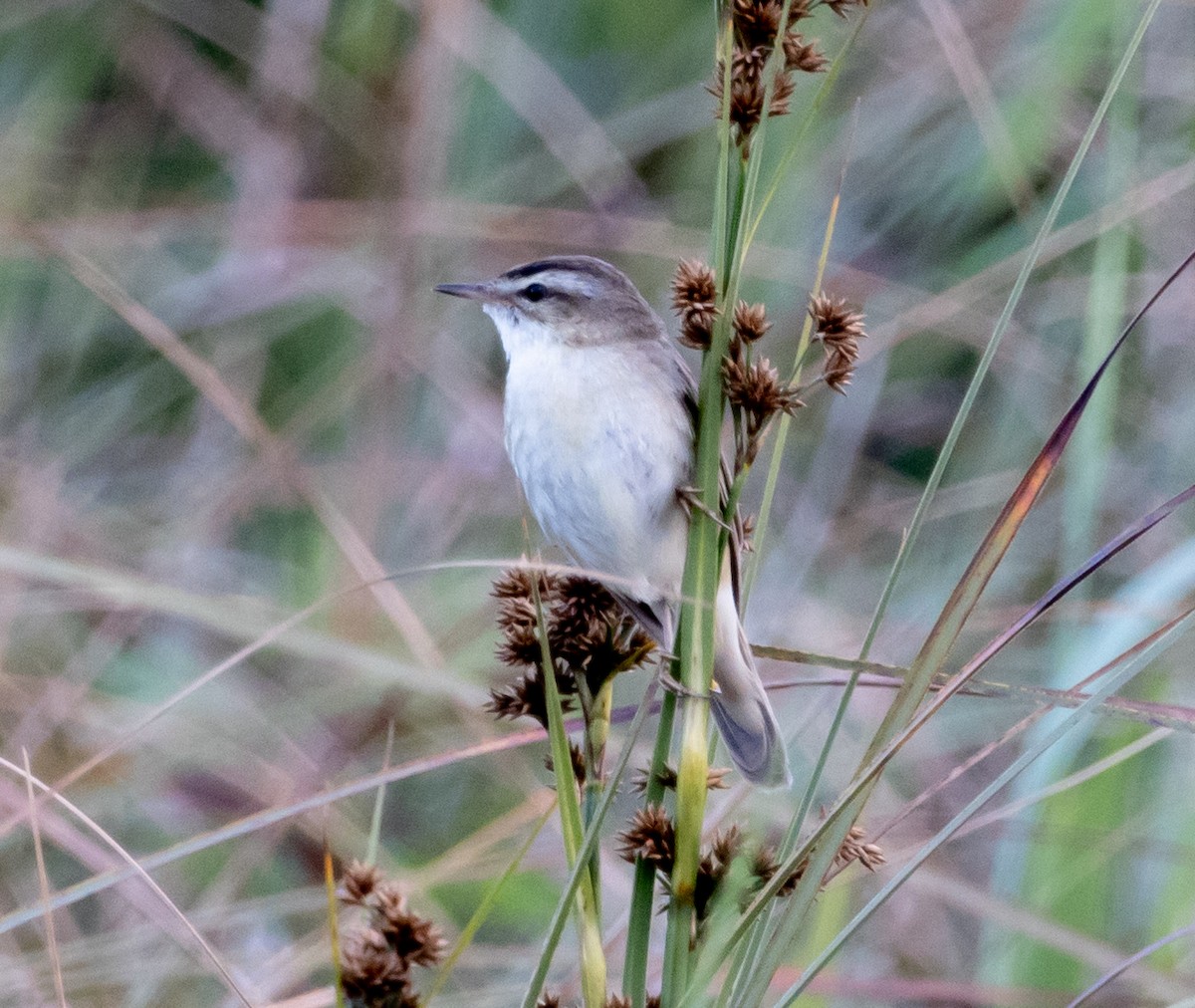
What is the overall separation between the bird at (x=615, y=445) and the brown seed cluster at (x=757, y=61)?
83 cm

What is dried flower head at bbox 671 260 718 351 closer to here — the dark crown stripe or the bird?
the bird

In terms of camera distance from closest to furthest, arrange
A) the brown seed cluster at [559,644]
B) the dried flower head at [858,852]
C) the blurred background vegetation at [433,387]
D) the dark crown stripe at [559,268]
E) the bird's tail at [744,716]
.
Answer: the dried flower head at [858,852], the brown seed cluster at [559,644], the bird's tail at [744,716], the dark crown stripe at [559,268], the blurred background vegetation at [433,387]

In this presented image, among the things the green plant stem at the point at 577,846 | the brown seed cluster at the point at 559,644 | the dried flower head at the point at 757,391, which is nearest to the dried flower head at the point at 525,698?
Answer: the brown seed cluster at the point at 559,644

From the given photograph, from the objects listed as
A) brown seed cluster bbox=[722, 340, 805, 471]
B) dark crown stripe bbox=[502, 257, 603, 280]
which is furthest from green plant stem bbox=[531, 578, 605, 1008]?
dark crown stripe bbox=[502, 257, 603, 280]

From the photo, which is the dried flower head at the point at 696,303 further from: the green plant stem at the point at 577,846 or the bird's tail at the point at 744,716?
the bird's tail at the point at 744,716

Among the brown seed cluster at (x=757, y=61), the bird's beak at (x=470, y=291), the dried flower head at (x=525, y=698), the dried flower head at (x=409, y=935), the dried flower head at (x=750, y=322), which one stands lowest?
the dried flower head at (x=409, y=935)

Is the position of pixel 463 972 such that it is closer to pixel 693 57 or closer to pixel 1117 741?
pixel 1117 741

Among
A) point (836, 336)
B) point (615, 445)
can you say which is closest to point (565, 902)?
point (836, 336)

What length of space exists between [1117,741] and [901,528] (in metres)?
1.69

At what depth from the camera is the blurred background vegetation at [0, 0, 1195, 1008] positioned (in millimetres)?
3455

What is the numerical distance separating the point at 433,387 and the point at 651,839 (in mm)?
3668

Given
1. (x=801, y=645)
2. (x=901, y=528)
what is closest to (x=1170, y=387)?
(x=901, y=528)

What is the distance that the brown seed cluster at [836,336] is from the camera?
1.73 metres

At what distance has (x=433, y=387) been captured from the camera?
5039 mm
